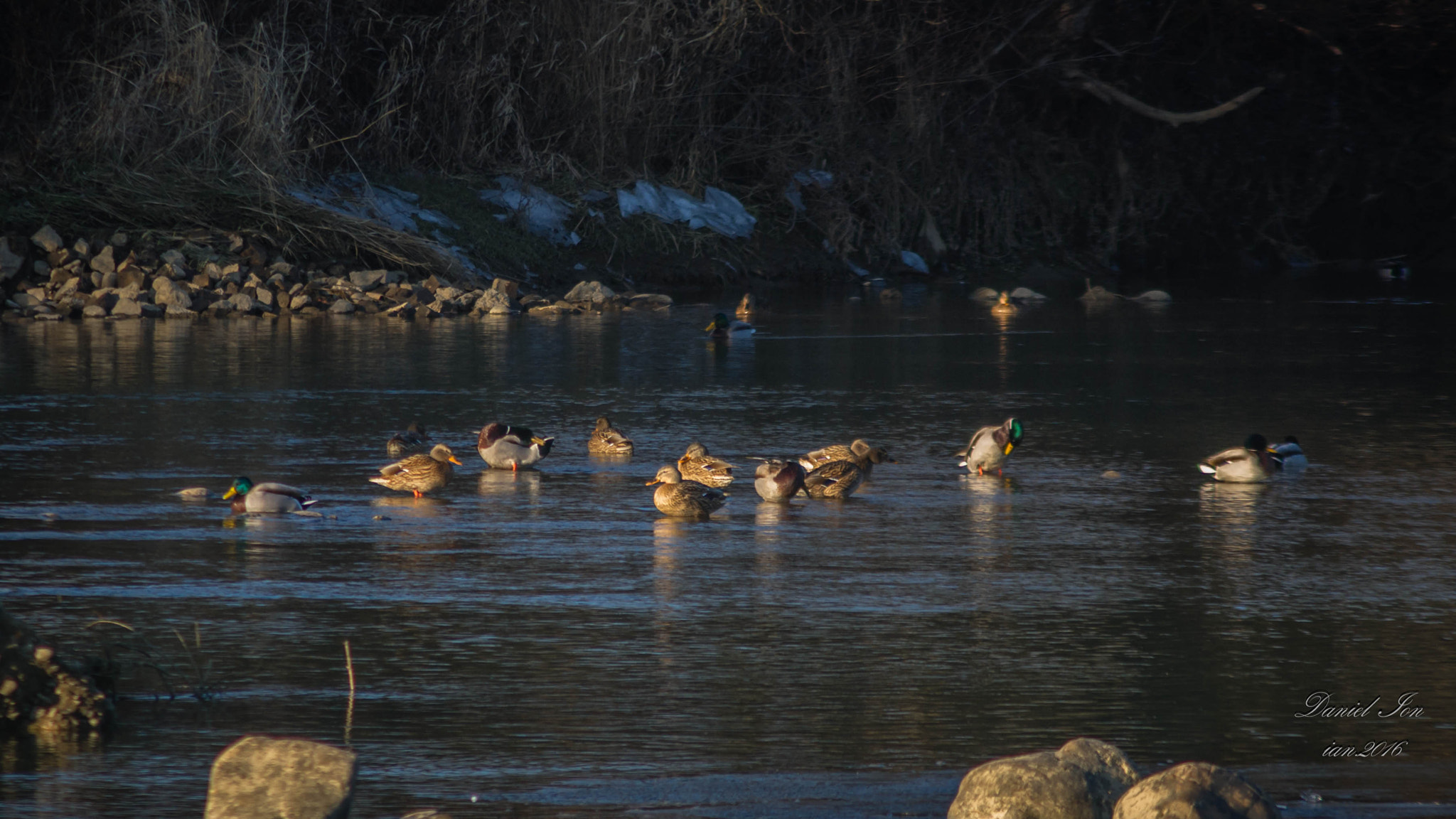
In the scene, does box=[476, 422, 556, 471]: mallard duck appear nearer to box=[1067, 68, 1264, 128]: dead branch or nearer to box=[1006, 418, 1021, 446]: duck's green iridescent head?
box=[1006, 418, 1021, 446]: duck's green iridescent head

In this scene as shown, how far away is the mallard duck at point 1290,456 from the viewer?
10680mm

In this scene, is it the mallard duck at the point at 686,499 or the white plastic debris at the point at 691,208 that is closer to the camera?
the mallard duck at the point at 686,499

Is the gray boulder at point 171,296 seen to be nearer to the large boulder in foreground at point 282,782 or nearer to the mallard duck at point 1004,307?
the mallard duck at point 1004,307

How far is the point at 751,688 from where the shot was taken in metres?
6.02

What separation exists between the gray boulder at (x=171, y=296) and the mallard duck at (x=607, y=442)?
40.1 ft

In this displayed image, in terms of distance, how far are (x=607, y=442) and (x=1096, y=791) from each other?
701 centimetres

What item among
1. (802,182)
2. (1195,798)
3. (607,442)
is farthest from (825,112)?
(1195,798)

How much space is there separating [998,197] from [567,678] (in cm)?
2875

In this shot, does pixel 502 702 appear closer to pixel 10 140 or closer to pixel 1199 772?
pixel 1199 772

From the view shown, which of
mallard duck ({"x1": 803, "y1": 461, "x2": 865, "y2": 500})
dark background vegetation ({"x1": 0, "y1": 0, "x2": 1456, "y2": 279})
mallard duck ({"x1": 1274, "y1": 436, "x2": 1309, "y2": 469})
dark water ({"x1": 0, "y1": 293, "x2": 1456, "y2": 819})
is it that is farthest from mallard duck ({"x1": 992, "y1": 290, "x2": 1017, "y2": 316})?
mallard duck ({"x1": 803, "y1": 461, "x2": 865, "y2": 500})

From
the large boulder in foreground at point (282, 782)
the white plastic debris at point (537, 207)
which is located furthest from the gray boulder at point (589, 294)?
the large boulder in foreground at point (282, 782)

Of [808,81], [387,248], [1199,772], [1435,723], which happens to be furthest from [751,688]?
[808,81]

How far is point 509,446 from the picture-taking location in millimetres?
10773

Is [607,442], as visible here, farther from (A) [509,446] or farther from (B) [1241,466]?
(B) [1241,466]
